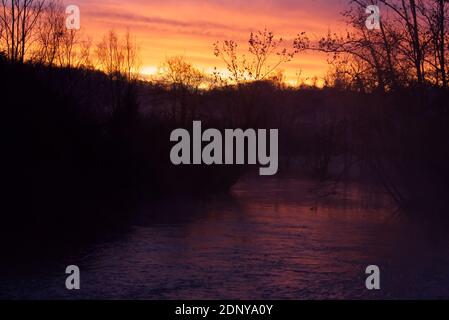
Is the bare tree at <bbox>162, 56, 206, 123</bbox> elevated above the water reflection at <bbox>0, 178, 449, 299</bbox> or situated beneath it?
elevated above

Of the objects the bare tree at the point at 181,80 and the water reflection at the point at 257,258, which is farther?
the bare tree at the point at 181,80

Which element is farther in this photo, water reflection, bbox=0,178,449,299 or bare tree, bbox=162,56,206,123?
bare tree, bbox=162,56,206,123

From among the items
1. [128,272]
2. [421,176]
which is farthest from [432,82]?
[128,272]

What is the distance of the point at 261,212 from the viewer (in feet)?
80.2

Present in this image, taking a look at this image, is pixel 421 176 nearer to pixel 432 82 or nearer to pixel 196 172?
pixel 432 82

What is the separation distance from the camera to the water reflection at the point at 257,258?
11977 millimetres

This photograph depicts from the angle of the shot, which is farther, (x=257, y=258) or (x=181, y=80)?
(x=181, y=80)

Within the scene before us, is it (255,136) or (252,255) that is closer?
(252,255)

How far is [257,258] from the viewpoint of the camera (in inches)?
592

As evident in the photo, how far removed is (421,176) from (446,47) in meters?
4.89

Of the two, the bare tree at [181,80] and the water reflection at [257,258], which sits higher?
the bare tree at [181,80]

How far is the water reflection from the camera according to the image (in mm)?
11977
